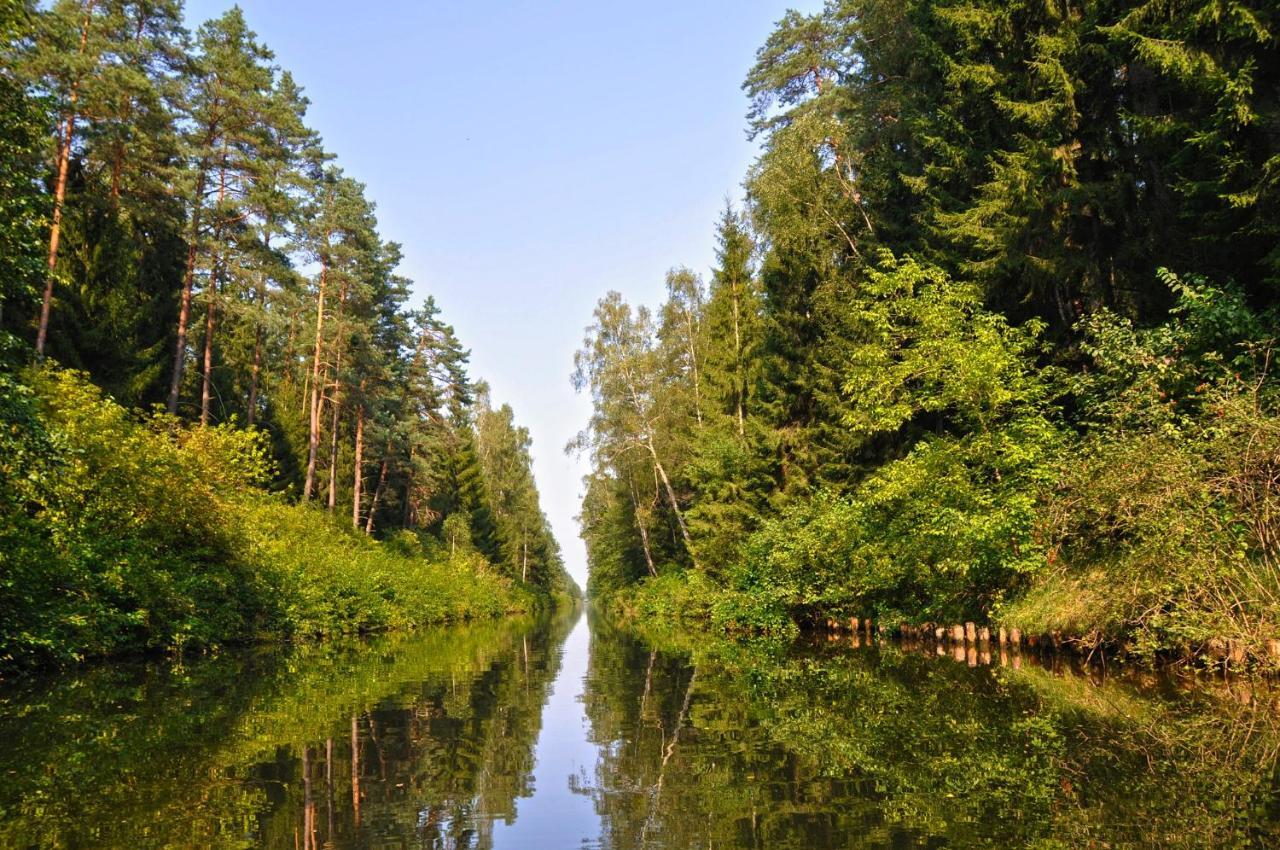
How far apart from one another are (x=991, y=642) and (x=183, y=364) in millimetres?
27905

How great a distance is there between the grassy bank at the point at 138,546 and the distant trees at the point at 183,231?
6.57ft

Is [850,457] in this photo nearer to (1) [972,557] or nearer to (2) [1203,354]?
(1) [972,557]

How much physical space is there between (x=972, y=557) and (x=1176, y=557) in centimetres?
516

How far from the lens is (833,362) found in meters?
25.4

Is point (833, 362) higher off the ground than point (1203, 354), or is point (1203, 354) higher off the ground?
point (833, 362)

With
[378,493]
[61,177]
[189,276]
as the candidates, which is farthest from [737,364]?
[61,177]

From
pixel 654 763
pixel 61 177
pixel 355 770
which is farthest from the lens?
pixel 61 177

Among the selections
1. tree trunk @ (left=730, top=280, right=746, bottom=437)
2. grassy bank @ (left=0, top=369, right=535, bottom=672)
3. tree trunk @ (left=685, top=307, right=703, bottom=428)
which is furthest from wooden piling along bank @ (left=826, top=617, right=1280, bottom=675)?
tree trunk @ (left=685, top=307, right=703, bottom=428)

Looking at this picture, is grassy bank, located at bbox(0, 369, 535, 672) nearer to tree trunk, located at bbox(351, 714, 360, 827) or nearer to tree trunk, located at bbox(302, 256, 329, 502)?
tree trunk, located at bbox(302, 256, 329, 502)

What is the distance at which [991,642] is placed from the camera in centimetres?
1641

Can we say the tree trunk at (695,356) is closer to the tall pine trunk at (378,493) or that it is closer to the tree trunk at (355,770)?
the tall pine trunk at (378,493)

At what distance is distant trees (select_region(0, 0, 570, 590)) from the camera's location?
71.1 ft

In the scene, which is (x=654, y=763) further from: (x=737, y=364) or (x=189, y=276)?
(x=737, y=364)

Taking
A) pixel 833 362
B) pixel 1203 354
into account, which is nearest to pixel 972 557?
pixel 1203 354
